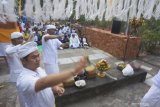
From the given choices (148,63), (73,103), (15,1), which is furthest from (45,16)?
(148,63)

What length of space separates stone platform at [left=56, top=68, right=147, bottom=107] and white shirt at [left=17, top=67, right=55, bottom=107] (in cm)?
229

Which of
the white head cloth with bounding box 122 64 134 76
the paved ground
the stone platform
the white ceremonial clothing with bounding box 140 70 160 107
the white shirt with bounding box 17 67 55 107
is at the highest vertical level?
the white shirt with bounding box 17 67 55 107

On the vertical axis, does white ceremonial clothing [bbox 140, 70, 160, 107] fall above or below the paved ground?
above

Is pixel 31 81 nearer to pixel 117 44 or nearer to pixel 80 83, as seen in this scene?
pixel 80 83

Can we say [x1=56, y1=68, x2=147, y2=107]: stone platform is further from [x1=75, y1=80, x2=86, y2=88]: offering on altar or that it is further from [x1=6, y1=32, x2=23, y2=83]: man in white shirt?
[x1=6, y1=32, x2=23, y2=83]: man in white shirt

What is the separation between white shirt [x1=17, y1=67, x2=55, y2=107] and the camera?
193 cm

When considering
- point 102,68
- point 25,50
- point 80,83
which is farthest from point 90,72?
point 25,50

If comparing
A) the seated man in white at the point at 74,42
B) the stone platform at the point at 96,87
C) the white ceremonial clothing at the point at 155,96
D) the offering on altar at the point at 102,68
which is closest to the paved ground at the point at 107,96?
the stone platform at the point at 96,87

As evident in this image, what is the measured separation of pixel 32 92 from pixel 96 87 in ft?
10.8

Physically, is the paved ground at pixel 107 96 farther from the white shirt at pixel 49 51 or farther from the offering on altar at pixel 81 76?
the white shirt at pixel 49 51

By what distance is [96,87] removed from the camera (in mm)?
5078

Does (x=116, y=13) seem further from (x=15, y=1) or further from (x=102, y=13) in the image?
(x=15, y=1)

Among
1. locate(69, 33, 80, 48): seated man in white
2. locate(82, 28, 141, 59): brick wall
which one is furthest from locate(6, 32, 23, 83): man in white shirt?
locate(69, 33, 80, 48): seated man in white

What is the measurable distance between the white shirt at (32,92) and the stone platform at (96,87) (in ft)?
7.52
